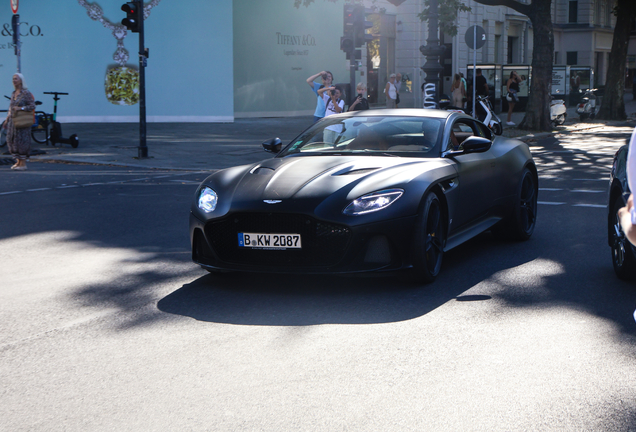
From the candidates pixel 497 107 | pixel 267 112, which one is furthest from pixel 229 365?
pixel 497 107

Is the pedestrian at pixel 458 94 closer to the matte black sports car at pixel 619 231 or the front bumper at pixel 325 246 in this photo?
the matte black sports car at pixel 619 231

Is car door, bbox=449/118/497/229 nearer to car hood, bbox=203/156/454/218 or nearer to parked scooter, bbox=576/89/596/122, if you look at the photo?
car hood, bbox=203/156/454/218

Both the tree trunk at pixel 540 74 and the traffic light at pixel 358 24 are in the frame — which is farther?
the tree trunk at pixel 540 74

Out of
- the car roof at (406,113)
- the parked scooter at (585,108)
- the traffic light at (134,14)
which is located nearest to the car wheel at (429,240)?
the car roof at (406,113)

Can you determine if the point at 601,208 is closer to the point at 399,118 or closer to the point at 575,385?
the point at 399,118

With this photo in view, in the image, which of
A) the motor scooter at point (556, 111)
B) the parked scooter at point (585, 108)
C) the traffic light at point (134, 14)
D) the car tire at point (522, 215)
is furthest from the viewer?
the parked scooter at point (585, 108)

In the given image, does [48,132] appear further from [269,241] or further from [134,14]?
[269,241]

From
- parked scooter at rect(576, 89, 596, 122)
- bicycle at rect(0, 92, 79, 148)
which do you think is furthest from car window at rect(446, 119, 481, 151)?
parked scooter at rect(576, 89, 596, 122)

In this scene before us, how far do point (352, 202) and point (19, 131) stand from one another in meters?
11.8

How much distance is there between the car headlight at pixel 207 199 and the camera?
19.9 feet

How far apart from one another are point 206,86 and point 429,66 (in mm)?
11163

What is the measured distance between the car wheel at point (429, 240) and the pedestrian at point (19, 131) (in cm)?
1159

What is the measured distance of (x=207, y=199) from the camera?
618 centimetres

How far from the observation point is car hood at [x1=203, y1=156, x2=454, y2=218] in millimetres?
5766
